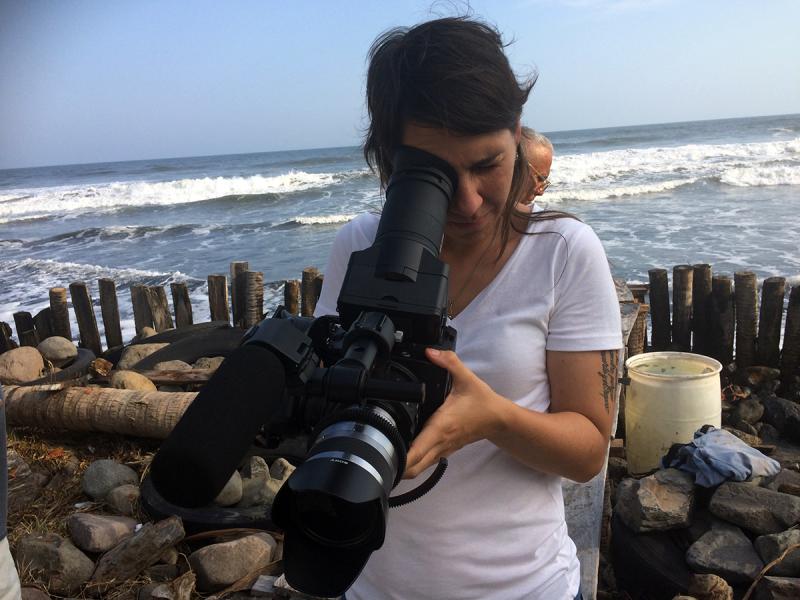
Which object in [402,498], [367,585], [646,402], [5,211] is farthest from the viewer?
[5,211]

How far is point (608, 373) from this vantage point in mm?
1511

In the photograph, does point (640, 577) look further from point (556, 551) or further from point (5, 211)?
point (5, 211)

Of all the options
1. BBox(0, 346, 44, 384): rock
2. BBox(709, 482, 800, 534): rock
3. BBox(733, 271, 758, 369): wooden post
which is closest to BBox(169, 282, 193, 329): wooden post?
BBox(0, 346, 44, 384): rock

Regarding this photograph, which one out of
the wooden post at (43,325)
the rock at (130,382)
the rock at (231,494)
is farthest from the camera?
the wooden post at (43,325)

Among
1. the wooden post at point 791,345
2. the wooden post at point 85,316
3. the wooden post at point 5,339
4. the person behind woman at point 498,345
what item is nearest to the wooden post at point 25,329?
the wooden post at point 5,339

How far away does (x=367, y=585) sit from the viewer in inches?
61.1

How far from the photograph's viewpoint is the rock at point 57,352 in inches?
255

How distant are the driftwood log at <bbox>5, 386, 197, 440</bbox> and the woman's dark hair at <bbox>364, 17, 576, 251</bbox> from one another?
335 cm

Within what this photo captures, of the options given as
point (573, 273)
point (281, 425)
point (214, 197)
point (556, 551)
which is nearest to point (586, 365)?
point (573, 273)

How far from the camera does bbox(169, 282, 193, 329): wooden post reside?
7516 mm

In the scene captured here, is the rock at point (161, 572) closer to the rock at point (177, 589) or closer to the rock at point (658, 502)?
the rock at point (177, 589)

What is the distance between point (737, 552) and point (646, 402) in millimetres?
1312

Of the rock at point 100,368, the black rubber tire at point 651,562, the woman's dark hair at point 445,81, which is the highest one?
the woman's dark hair at point 445,81

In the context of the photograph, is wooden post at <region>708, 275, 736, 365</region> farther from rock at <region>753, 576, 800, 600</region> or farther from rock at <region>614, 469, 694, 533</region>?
rock at <region>753, 576, 800, 600</region>
